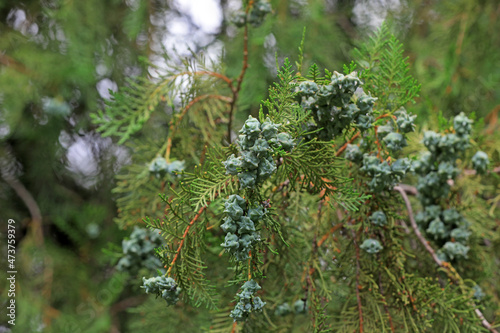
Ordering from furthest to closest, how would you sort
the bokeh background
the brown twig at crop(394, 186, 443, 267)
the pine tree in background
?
the bokeh background < the brown twig at crop(394, 186, 443, 267) < the pine tree in background

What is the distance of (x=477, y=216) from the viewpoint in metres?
1.00

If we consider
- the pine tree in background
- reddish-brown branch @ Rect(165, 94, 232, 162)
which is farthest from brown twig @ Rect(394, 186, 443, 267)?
reddish-brown branch @ Rect(165, 94, 232, 162)

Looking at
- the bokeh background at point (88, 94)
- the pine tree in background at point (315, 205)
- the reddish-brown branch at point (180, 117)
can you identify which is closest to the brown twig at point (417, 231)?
the pine tree in background at point (315, 205)

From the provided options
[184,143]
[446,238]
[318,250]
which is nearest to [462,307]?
[446,238]

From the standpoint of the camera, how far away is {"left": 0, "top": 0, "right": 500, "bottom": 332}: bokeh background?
1.56 m

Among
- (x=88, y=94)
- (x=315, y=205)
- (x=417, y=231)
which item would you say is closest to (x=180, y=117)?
(x=315, y=205)

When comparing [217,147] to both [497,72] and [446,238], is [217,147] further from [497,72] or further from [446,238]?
[497,72]

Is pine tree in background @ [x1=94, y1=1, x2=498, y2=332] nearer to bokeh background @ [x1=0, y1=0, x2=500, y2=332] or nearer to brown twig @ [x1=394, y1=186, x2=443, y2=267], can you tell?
brown twig @ [x1=394, y1=186, x2=443, y2=267]

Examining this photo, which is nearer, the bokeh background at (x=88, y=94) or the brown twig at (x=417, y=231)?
the brown twig at (x=417, y=231)

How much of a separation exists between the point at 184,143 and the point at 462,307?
66 centimetres

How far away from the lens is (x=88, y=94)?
5.72 feet

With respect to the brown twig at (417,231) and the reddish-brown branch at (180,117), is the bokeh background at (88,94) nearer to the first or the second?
the reddish-brown branch at (180,117)

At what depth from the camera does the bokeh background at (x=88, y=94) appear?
1.56 m

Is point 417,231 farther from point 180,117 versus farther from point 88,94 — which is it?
point 88,94
